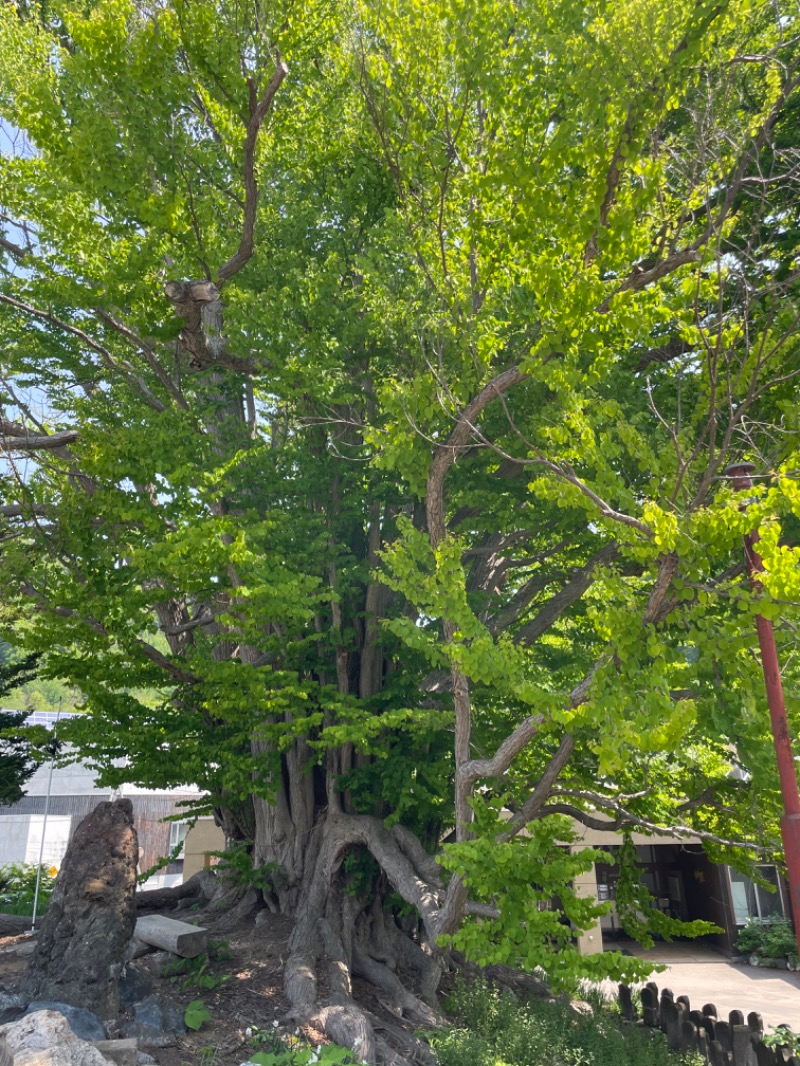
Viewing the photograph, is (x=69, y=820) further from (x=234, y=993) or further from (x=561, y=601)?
(x=561, y=601)

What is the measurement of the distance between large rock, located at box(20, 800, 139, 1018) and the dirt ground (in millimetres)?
687

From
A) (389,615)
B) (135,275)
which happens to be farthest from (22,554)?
(389,615)

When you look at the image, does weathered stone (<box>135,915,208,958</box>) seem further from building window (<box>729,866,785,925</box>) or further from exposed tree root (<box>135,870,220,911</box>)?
building window (<box>729,866,785,925</box>)

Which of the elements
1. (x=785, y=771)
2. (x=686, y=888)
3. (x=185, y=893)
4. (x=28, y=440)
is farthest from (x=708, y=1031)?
(x=686, y=888)

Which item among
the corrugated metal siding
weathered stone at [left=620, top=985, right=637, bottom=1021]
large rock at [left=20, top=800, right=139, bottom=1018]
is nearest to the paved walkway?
weathered stone at [left=620, top=985, right=637, bottom=1021]

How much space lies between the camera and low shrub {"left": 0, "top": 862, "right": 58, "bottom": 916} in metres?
16.3

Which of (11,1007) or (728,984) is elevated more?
(11,1007)

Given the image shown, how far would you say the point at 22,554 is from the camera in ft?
29.6

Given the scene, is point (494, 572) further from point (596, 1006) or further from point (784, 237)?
point (596, 1006)

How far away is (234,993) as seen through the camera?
9031 mm

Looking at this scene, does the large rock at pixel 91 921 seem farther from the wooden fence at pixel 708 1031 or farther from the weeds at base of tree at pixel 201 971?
the wooden fence at pixel 708 1031

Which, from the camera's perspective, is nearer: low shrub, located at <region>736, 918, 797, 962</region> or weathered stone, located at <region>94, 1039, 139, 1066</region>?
weathered stone, located at <region>94, 1039, 139, 1066</region>

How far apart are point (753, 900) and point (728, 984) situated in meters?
5.27

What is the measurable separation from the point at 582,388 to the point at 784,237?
2.89m
